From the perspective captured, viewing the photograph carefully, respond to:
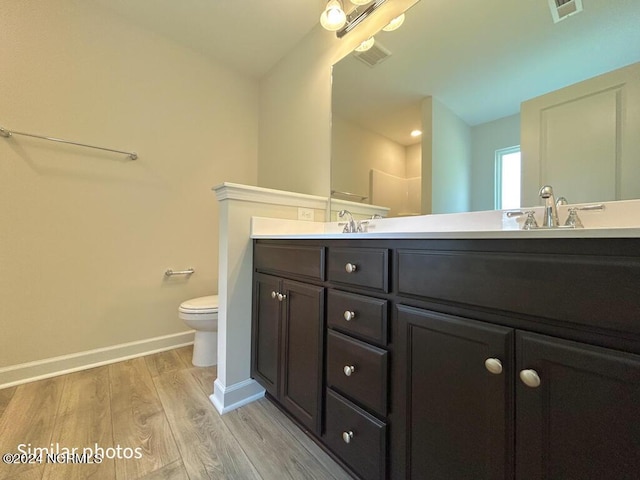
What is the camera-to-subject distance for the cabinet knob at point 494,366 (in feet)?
1.86

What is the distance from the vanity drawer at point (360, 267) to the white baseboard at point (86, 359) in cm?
184

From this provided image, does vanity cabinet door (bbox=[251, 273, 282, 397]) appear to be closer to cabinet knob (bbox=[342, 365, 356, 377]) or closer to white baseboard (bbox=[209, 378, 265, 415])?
white baseboard (bbox=[209, 378, 265, 415])

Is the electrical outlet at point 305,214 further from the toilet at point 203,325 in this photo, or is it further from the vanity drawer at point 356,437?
the vanity drawer at point 356,437

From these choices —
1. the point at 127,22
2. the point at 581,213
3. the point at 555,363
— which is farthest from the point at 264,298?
the point at 127,22

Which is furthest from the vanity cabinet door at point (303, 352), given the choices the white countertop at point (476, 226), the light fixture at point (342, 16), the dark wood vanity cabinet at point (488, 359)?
the light fixture at point (342, 16)

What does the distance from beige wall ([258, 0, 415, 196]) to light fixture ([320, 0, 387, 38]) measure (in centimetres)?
7

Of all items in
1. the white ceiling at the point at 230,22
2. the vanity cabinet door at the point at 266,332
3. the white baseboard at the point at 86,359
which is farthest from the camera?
the white ceiling at the point at 230,22

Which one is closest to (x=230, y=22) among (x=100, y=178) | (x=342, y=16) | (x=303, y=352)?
(x=342, y=16)

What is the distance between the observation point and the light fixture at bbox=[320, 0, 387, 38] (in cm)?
147

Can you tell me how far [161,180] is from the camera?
2.09 m

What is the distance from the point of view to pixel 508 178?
1008 millimetres

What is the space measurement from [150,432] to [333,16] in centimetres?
243

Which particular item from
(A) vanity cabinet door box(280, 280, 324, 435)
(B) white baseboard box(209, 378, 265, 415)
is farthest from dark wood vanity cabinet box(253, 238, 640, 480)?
(B) white baseboard box(209, 378, 265, 415)

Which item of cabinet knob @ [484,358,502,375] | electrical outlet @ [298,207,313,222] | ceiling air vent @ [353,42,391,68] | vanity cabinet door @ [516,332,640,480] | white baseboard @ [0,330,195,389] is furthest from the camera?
electrical outlet @ [298,207,313,222]
